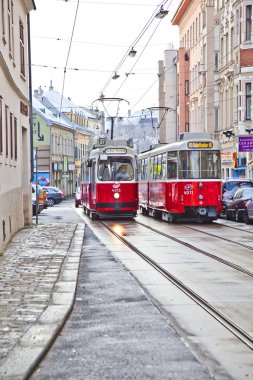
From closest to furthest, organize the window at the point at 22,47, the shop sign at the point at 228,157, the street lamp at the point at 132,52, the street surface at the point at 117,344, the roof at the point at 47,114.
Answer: the street surface at the point at 117,344
the window at the point at 22,47
the street lamp at the point at 132,52
the shop sign at the point at 228,157
the roof at the point at 47,114

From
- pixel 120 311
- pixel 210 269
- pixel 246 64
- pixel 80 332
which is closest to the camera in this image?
pixel 80 332

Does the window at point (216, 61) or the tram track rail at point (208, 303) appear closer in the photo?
the tram track rail at point (208, 303)

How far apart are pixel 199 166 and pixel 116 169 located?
4.92 m

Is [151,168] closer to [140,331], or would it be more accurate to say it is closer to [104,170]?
[104,170]

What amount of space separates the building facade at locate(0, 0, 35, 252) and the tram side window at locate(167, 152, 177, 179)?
535 cm

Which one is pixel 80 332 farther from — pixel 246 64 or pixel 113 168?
pixel 246 64

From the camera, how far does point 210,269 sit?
13492 millimetres

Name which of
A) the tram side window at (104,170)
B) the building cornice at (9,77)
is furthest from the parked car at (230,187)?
the building cornice at (9,77)

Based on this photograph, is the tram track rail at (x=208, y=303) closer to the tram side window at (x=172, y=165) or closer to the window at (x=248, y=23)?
the tram side window at (x=172, y=165)

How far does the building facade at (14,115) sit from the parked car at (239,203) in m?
9.00

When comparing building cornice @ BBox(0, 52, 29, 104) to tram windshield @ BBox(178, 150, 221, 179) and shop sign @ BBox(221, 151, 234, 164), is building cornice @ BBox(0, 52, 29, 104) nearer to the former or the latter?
tram windshield @ BBox(178, 150, 221, 179)

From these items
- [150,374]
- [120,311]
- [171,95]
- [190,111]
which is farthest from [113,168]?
[171,95]

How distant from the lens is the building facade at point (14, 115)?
17578 millimetres

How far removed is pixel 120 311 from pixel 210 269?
15.0 feet
